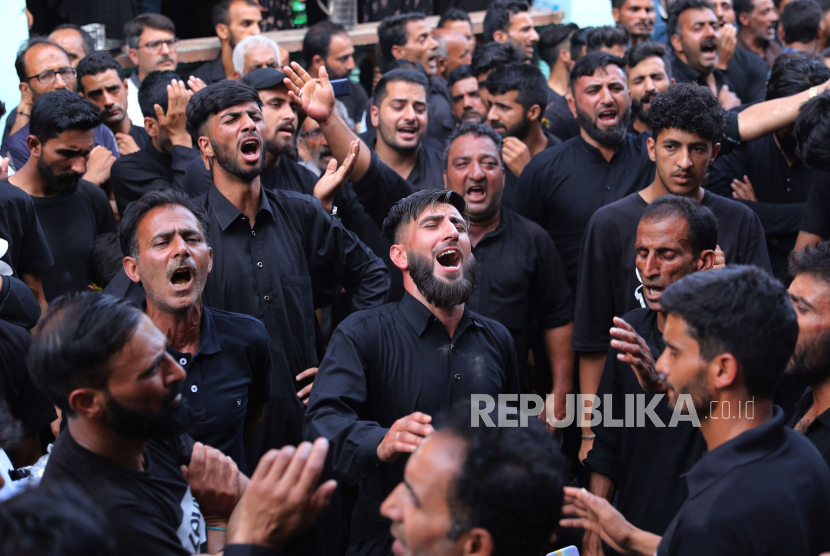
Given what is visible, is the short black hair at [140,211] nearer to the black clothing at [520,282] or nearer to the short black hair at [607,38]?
the black clothing at [520,282]

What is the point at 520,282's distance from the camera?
4430mm

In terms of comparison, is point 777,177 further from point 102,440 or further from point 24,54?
point 24,54

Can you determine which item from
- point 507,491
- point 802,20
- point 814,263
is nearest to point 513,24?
point 802,20

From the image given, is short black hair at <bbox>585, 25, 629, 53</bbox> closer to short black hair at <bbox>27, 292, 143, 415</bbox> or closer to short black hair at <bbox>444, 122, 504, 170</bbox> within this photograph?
short black hair at <bbox>444, 122, 504, 170</bbox>

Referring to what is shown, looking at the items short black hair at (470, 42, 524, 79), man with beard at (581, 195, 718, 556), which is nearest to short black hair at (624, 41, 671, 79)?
short black hair at (470, 42, 524, 79)

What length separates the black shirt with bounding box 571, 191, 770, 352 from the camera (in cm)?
397

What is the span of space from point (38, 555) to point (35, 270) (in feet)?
9.57

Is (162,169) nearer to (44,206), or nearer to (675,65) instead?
(44,206)

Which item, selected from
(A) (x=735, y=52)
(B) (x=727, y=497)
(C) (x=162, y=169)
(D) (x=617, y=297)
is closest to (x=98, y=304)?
(B) (x=727, y=497)

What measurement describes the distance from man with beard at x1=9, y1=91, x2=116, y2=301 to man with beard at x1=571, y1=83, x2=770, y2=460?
272 centimetres

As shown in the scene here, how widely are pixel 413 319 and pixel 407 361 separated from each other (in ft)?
0.58

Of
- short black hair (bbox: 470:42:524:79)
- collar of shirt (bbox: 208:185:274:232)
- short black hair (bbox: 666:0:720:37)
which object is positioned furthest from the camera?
short black hair (bbox: 470:42:524:79)

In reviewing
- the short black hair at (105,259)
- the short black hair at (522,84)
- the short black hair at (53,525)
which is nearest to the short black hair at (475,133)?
the short black hair at (522,84)

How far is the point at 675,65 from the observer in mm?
7203
